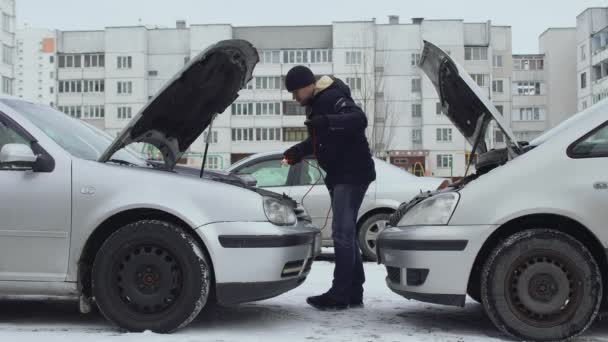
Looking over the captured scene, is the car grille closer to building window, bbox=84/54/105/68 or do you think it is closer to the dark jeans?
the dark jeans

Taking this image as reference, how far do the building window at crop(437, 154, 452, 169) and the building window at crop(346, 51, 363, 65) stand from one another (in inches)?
451

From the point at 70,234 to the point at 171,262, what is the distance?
660mm

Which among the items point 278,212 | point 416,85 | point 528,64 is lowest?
point 278,212

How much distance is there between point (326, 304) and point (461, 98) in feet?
6.13

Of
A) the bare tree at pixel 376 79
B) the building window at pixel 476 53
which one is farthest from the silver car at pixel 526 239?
the building window at pixel 476 53

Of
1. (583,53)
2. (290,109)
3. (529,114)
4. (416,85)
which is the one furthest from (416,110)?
(529,114)

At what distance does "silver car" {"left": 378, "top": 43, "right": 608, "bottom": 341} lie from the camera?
4367 millimetres

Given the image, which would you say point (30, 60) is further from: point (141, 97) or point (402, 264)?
point (402, 264)

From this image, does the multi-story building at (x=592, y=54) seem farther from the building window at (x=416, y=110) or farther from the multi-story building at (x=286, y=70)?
the building window at (x=416, y=110)

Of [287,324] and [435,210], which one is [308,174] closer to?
[287,324]

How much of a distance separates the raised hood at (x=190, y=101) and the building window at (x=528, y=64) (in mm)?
78836

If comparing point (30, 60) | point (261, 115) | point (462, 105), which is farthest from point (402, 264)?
point (30, 60)

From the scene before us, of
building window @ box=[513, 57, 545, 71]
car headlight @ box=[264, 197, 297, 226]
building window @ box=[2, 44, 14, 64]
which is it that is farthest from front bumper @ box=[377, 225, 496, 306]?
building window @ box=[513, 57, 545, 71]

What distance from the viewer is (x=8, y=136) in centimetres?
489
